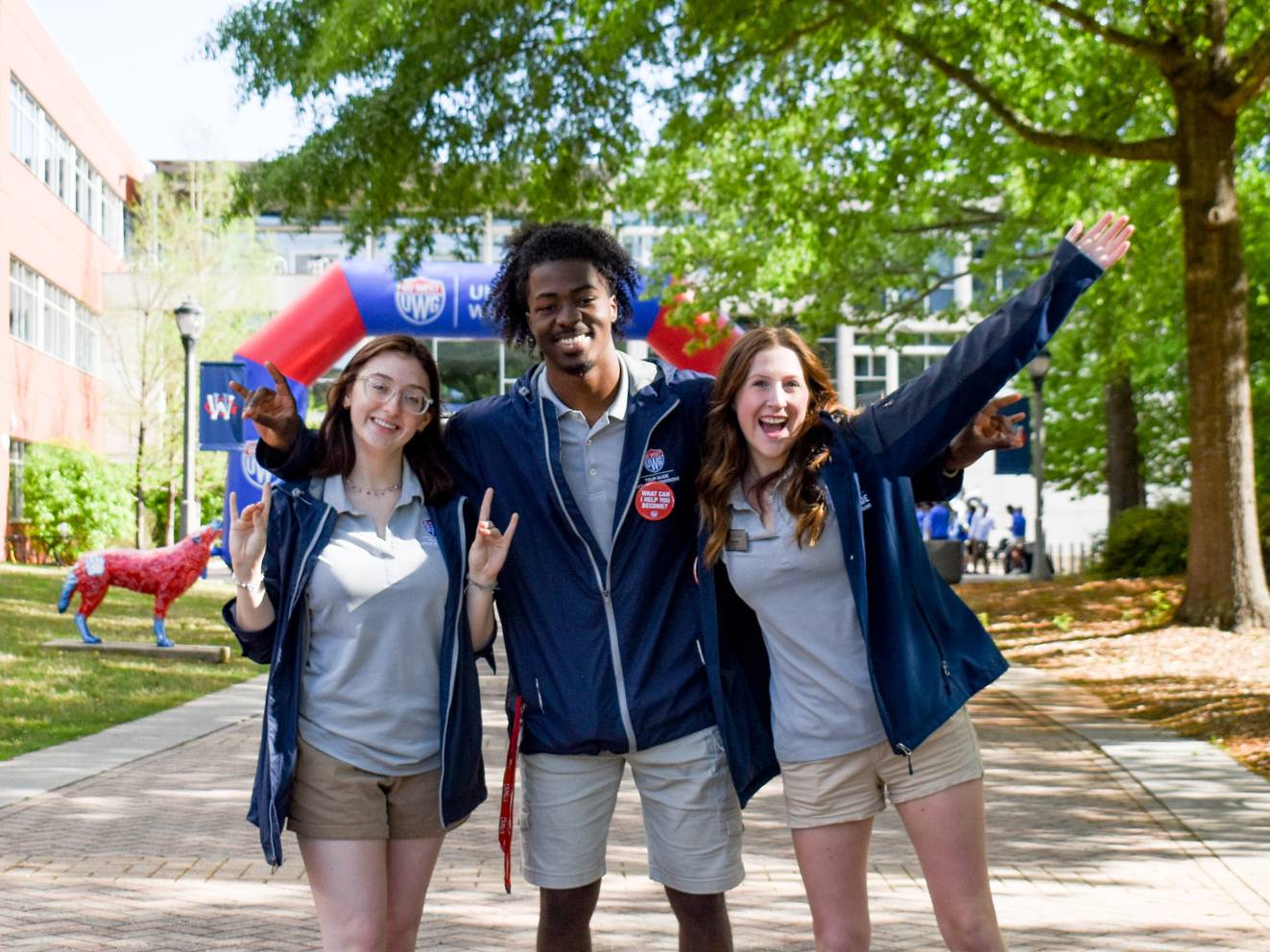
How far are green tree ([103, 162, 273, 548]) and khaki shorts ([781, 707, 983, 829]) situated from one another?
3328 centimetres

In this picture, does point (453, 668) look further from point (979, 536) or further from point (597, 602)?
point (979, 536)

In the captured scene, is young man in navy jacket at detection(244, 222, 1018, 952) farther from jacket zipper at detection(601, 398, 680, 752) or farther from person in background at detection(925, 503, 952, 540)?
person in background at detection(925, 503, 952, 540)

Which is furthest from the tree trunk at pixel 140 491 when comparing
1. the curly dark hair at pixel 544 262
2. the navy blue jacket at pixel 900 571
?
the navy blue jacket at pixel 900 571

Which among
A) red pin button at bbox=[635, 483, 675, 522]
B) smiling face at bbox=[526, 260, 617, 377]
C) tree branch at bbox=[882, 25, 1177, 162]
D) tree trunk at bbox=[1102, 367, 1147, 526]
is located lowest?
red pin button at bbox=[635, 483, 675, 522]

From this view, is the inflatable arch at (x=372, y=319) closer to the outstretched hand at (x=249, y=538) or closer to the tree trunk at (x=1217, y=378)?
the tree trunk at (x=1217, y=378)

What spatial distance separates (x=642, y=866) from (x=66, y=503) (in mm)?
26698

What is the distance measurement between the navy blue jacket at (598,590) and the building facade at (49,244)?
27.9m

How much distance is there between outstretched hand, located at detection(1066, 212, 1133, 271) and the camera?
3.88 metres

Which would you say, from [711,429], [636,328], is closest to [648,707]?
[711,429]

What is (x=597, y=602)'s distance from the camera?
12.7ft

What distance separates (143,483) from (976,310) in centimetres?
1975

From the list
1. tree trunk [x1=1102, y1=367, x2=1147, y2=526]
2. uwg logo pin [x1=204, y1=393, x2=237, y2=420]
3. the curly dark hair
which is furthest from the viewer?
tree trunk [x1=1102, y1=367, x2=1147, y2=526]

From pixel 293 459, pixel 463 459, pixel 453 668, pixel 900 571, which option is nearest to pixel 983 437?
pixel 900 571

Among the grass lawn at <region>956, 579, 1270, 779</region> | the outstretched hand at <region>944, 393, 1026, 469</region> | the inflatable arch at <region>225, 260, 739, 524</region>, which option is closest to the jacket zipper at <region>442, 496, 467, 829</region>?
the outstretched hand at <region>944, 393, 1026, 469</region>
